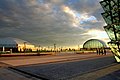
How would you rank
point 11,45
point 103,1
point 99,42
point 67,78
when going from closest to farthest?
point 67,78 < point 103,1 < point 11,45 < point 99,42

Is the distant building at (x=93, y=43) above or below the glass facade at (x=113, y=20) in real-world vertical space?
above

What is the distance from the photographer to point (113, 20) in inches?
846

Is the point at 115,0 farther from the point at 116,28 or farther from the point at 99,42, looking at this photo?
the point at 99,42

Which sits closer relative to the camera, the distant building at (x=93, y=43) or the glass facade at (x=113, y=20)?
the glass facade at (x=113, y=20)

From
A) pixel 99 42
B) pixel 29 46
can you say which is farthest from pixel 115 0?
pixel 99 42

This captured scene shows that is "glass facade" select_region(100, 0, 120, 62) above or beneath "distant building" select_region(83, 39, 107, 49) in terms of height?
beneath

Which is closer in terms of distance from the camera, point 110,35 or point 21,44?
point 110,35

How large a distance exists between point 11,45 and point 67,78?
108 metres

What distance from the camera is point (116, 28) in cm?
2130

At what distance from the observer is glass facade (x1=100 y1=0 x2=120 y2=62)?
2107 centimetres

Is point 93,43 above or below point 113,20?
above

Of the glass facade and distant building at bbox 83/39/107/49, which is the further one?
distant building at bbox 83/39/107/49

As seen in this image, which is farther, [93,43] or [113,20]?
[93,43]

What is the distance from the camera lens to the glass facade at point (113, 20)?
21.1 meters
